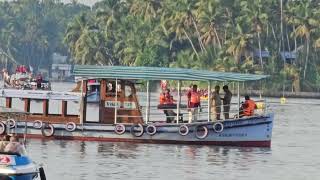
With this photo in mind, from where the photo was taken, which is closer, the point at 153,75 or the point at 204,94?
the point at 153,75

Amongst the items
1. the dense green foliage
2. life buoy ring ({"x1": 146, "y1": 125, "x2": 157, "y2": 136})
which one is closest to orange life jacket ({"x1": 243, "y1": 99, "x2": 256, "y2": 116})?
life buoy ring ({"x1": 146, "y1": 125, "x2": 157, "y2": 136})

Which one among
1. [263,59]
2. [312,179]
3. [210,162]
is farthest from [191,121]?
[263,59]

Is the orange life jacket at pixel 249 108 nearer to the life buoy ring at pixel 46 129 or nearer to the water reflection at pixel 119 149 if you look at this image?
the water reflection at pixel 119 149

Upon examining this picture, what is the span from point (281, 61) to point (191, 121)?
100 m

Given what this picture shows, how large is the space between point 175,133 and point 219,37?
9853cm

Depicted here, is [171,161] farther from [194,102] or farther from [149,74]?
[194,102]

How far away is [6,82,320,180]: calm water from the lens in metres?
37.4

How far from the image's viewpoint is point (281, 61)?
480ft

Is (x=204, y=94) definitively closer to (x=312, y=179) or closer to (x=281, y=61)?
(x=281, y=61)

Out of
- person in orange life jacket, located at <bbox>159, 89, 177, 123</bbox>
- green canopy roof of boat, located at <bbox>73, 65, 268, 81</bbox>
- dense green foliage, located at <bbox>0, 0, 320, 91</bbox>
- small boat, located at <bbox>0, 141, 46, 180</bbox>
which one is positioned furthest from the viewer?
dense green foliage, located at <bbox>0, 0, 320, 91</bbox>

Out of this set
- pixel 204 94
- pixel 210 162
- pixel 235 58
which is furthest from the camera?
pixel 235 58

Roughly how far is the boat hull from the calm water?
33 centimetres

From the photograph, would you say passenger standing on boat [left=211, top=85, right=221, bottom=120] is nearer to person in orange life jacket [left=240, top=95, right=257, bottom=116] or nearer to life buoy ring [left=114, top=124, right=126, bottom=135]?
person in orange life jacket [left=240, top=95, right=257, bottom=116]

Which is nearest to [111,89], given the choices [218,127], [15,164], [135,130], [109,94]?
[109,94]
